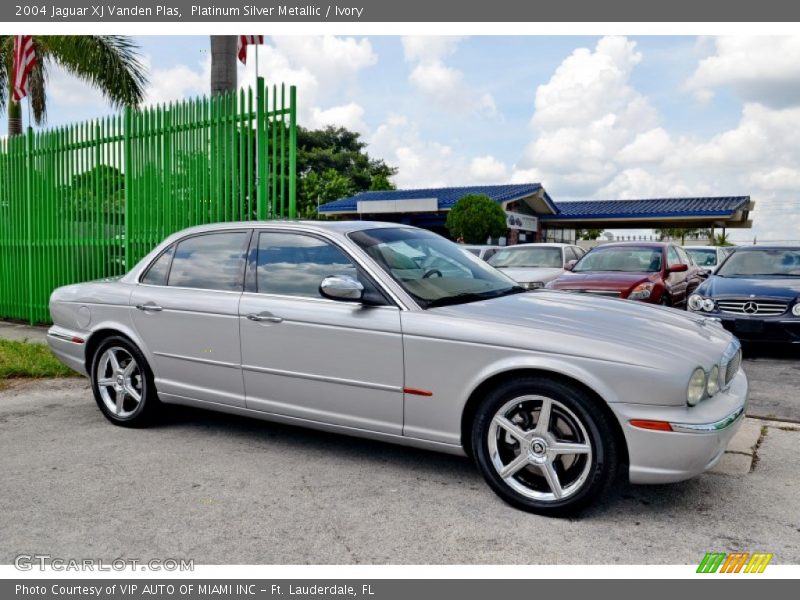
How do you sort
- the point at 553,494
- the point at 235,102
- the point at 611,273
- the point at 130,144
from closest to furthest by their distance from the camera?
the point at 553,494
the point at 235,102
the point at 130,144
the point at 611,273

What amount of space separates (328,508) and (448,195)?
2736cm

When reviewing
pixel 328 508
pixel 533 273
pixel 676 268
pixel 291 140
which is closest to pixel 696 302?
pixel 676 268

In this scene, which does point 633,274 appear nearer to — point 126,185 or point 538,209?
point 126,185

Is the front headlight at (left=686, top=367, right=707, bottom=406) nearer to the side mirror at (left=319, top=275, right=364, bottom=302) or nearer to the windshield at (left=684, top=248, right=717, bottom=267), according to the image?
the side mirror at (left=319, top=275, right=364, bottom=302)

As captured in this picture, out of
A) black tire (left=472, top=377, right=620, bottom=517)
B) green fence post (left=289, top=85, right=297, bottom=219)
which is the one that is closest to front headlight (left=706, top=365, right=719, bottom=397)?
black tire (left=472, top=377, right=620, bottom=517)

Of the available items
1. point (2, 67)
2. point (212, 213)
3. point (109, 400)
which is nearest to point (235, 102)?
point (212, 213)

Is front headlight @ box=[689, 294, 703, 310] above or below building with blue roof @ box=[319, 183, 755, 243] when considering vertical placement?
below

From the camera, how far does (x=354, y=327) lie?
13.2 ft

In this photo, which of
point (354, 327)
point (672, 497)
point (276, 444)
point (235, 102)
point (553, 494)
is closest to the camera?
point (553, 494)

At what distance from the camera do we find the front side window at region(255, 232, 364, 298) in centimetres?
432

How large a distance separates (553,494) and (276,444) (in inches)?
81.4

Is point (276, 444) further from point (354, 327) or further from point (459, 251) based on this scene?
point (459, 251)

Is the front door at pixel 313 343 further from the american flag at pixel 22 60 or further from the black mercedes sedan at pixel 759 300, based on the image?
the american flag at pixel 22 60

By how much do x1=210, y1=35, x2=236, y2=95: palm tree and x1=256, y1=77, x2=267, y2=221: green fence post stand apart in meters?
2.41
